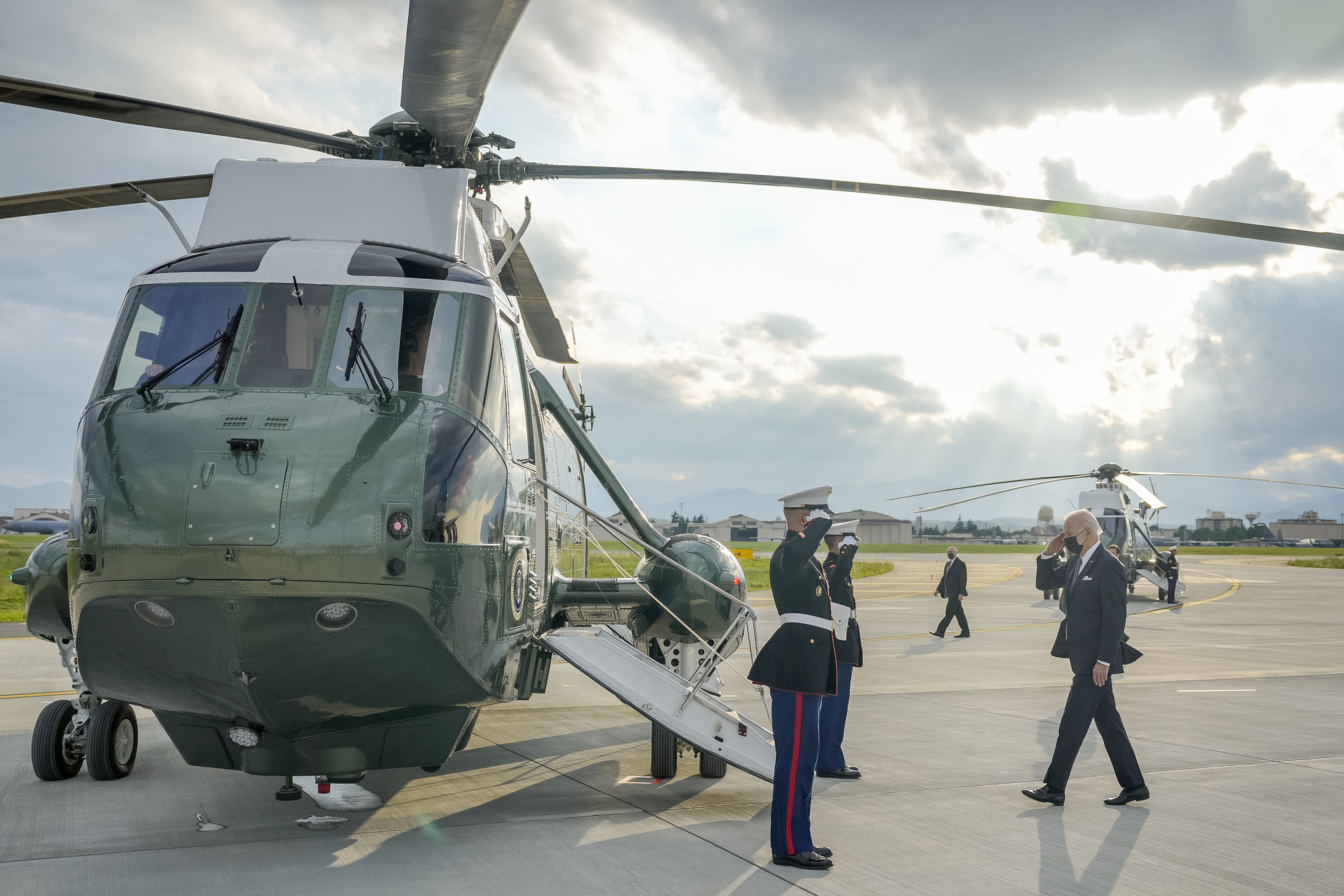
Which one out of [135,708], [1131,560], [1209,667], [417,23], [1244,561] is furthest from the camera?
[1244,561]

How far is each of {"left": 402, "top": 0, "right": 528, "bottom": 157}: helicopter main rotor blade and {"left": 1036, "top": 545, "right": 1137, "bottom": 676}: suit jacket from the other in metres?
4.83

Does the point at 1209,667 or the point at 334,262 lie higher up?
the point at 334,262

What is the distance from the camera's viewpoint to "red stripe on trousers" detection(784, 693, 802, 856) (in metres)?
5.01

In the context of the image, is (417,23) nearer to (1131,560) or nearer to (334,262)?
(334,262)

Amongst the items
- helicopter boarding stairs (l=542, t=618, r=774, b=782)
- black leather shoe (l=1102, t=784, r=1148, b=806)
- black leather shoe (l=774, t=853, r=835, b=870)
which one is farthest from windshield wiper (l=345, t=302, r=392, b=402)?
black leather shoe (l=1102, t=784, r=1148, b=806)

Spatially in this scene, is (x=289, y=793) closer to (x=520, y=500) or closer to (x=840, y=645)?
(x=520, y=500)

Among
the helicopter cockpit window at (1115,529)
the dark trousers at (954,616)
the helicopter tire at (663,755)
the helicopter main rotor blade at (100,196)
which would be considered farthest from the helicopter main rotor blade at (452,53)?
the helicopter cockpit window at (1115,529)

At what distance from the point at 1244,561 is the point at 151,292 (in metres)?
69.5

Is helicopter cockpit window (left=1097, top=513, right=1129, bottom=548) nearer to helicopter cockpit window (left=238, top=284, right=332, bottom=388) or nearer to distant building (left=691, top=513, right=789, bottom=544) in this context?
helicopter cockpit window (left=238, top=284, right=332, bottom=388)

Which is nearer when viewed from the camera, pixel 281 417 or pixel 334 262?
pixel 281 417

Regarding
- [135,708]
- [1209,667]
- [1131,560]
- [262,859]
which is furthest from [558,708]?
[1131,560]

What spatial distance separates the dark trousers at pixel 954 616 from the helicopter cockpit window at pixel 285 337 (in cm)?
1442

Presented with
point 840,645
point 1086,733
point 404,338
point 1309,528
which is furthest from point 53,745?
point 1309,528

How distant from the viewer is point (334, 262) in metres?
5.29
